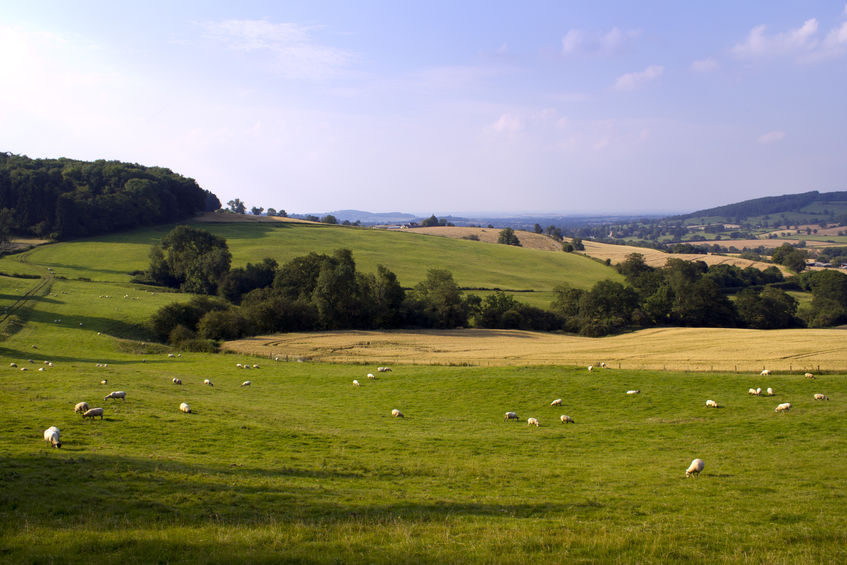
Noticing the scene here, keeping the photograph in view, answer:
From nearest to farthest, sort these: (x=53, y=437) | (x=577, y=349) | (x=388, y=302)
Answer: (x=53, y=437)
(x=577, y=349)
(x=388, y=302)

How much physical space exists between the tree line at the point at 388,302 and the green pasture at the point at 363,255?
11187 millimetres

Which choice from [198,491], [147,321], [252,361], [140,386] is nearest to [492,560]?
[198,491]

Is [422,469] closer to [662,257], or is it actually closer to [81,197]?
[81,197]

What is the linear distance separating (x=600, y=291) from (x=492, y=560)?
73152 mm

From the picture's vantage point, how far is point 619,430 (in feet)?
78.1

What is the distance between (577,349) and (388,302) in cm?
2674

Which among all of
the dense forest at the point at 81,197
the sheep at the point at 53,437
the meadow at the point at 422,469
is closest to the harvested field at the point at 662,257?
the meadow at the point at 422,469

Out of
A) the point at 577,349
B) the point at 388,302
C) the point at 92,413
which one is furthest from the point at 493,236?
the point at 92,413

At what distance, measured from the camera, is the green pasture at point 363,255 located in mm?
93688

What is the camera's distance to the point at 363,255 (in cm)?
11138

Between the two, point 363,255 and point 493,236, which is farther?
point 493,236

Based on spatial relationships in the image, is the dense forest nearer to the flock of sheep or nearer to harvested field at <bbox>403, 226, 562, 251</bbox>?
harvested field at <bbox>403, 226, 562, 251</bbox>

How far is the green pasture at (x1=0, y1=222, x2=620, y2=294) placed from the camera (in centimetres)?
9369

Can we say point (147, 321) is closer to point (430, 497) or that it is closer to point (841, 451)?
point (430, 497)
